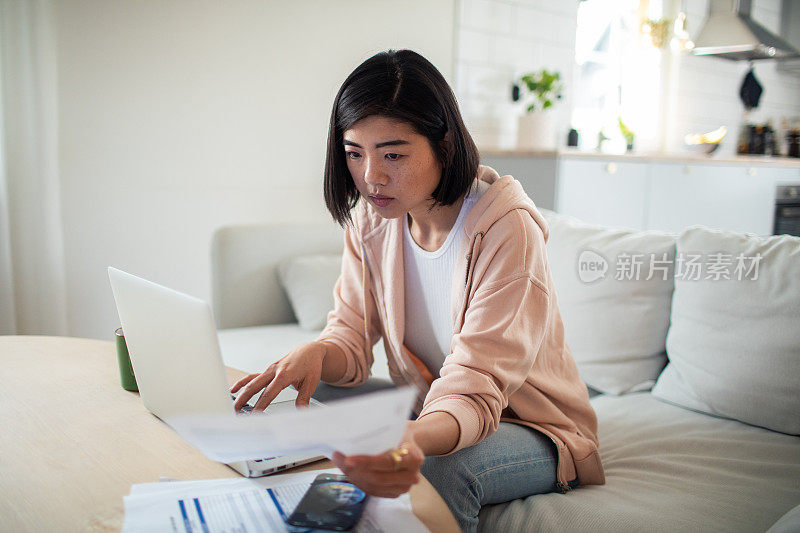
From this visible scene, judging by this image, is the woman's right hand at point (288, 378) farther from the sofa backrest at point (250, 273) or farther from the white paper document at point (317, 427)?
the sofa backrest at point (250, 273)

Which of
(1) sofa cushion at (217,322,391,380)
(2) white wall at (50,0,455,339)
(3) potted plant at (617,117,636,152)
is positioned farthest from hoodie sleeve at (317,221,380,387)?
(3) potted plant at (617,117,636,152)

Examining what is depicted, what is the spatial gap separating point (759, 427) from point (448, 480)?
83 cm

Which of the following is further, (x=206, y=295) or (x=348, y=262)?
(x=206, y=295)

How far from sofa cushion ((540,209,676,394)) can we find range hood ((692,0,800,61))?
2.75 meters

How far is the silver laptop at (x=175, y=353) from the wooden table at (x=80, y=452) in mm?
49

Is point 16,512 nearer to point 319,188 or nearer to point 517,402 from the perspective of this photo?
point 517,402

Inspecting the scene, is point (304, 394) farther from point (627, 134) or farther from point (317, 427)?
point (627, 134)

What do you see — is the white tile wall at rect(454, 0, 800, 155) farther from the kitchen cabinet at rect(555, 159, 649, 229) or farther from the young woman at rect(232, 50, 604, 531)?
the young woman at rect(232, 50, 604, 531)

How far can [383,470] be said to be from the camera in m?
0.67

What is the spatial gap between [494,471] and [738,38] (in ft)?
12.3

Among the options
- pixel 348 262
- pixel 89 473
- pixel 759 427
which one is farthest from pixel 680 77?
pixel 89 473

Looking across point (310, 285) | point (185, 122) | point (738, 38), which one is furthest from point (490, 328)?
point (738, 38)

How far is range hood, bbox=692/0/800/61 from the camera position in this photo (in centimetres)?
384

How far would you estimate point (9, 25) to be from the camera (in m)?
2.12
